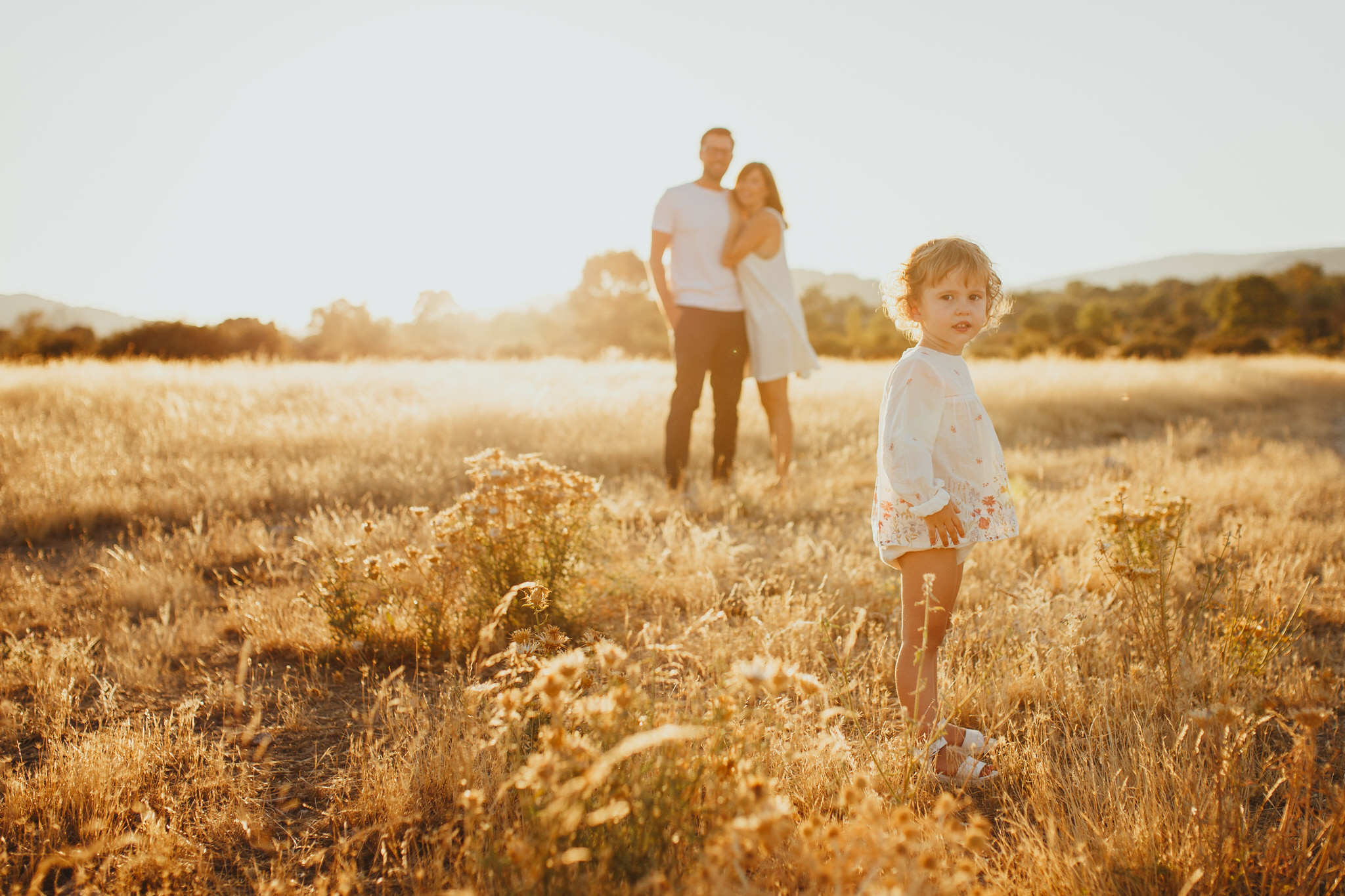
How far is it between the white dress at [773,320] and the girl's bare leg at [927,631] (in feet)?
10.1

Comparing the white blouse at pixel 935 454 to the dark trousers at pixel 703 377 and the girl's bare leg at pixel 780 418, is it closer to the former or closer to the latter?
the dark trousers at pixel 703 377

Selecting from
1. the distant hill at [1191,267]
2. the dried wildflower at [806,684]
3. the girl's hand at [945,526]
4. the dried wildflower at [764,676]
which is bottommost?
the dried wildflower at [806,684]

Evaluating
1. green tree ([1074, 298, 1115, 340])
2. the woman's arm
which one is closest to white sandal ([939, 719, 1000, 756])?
the woman's arm

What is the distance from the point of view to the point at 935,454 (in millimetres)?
1935

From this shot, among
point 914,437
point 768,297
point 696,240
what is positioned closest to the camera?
point 914,437

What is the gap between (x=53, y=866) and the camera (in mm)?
1572

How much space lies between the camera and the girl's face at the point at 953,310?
1905 mm

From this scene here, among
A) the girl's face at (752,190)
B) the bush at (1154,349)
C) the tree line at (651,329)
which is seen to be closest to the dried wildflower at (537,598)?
the girl's face at (752,190)

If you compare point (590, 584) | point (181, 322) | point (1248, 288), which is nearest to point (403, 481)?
point (590, 584)

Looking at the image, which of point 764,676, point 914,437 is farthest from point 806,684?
point 914,437

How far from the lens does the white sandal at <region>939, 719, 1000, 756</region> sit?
195cm

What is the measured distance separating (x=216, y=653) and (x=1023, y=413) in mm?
9723

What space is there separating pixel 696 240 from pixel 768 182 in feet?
2.02

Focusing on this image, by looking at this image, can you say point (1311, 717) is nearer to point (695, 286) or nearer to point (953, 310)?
point (953, 310)
